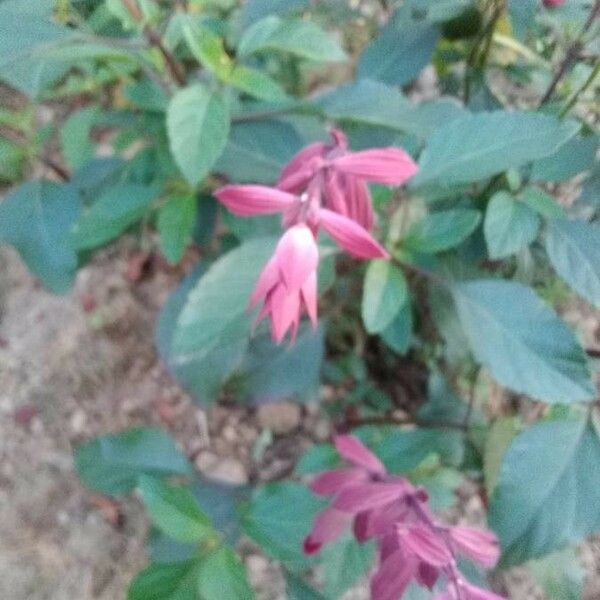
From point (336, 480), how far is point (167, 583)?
0.18m

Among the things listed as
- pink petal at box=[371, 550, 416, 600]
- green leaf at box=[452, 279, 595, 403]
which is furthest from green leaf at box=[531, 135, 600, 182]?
pink petal at box=[371, 550, 416, 600]

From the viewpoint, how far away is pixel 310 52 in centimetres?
81

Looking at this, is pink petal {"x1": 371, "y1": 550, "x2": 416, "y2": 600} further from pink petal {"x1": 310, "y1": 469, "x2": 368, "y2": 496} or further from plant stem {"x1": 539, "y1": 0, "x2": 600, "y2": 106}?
plant stem {"x1": 539, "y1": 0, "x2": 600, "y2": 106}

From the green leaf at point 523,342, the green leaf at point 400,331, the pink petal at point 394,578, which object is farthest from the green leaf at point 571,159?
the pink petal at point 394,578

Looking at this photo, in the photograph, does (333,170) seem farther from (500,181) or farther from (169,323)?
(169,323)

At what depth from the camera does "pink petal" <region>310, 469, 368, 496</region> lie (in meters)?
0.73

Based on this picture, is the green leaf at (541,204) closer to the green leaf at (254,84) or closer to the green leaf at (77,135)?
the green leaf at (254,84)

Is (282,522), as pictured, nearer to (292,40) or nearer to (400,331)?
(400,331)

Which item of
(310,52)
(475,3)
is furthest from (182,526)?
(475,3)

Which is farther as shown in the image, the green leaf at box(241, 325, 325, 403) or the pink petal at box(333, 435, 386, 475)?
the green leaf at box(241, 325, 325, 403)

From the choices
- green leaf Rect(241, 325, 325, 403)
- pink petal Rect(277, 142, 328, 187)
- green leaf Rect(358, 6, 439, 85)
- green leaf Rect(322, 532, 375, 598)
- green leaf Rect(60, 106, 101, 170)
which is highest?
pink petal Rect(277, 142, 328, 187)

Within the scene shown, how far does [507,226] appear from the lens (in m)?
0.83

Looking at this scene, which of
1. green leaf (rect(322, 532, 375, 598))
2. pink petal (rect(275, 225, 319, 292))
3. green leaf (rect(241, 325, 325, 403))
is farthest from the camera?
green leaf (rect(241, 325, 325, 403))

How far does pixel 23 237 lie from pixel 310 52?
47 cm
